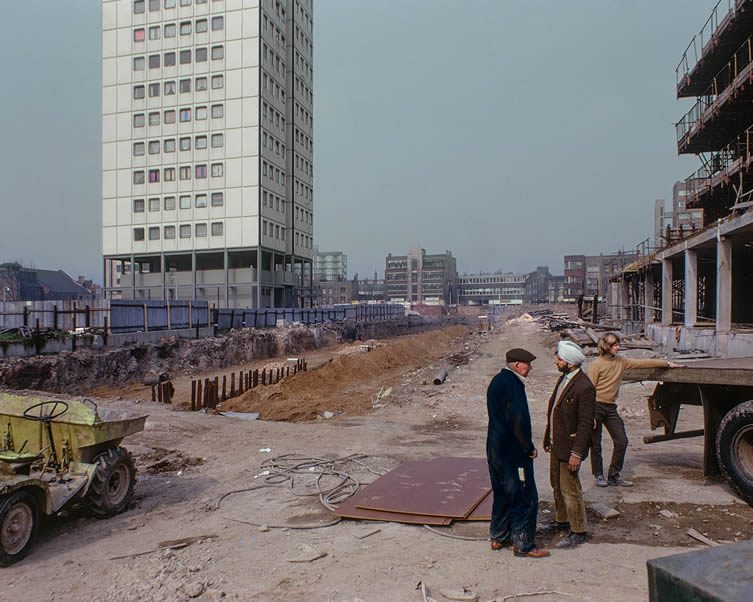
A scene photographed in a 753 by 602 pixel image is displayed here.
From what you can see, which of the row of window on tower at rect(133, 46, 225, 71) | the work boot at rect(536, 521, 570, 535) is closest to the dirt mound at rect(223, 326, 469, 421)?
the work boot at rect(536, 521, 570, 535)

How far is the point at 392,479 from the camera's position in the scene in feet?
24.1

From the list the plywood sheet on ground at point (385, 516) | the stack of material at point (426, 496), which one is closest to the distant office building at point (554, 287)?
the stack of material at point (426, 496)

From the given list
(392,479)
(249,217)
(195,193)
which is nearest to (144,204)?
(195,193)

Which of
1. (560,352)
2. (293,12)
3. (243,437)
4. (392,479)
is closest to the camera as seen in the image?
(560,352)

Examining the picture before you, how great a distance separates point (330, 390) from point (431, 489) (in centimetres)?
1477

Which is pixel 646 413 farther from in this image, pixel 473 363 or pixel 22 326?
pixel 22 326

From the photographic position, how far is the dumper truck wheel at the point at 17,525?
5.26 metres

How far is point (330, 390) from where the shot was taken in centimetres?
2136

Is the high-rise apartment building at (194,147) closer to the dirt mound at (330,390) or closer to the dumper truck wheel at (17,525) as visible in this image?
the dirt mound at (330,390)

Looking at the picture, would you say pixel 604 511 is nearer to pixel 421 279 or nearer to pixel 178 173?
pixel 178 173

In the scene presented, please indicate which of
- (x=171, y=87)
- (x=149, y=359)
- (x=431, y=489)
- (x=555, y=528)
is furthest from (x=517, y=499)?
(x=171, y=87)

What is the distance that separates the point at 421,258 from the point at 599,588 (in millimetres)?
149129

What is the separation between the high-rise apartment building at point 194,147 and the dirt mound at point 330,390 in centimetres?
2411

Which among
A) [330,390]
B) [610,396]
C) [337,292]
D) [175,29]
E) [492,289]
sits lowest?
[330,390]
